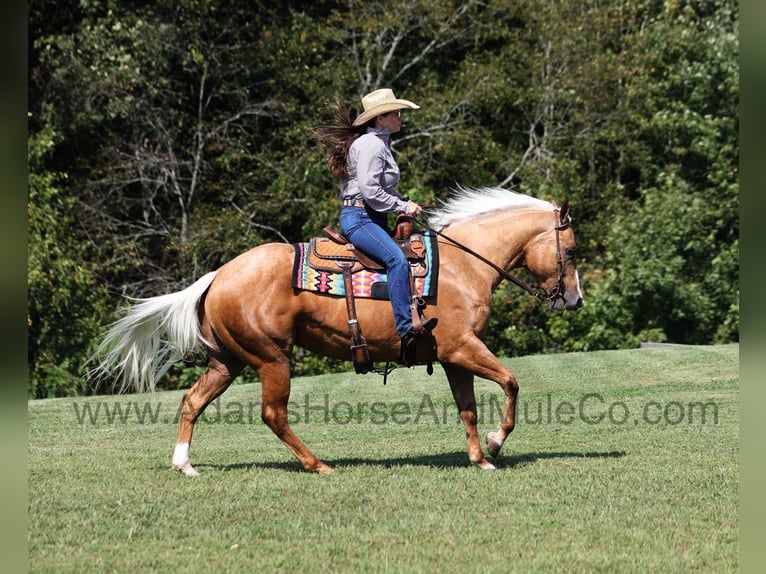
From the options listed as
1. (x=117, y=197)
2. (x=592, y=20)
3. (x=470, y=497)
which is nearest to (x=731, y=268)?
(x=592, y=20)

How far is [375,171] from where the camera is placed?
769cm

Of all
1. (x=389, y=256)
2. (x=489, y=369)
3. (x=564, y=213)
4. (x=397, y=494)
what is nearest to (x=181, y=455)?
(x=397, y=494)

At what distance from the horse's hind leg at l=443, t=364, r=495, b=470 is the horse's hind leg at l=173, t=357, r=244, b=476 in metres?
Answer: 1.86

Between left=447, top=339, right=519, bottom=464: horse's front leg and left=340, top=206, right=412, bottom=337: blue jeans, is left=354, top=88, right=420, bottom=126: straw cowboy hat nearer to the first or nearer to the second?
left=340, top=206, right=412, bottom=337: blue jeans

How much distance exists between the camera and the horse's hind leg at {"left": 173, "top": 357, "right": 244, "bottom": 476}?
7981 millimetres

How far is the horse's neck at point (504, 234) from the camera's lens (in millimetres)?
8445

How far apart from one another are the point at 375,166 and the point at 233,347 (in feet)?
6.23

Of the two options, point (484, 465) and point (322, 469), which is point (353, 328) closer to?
point (322, 469)

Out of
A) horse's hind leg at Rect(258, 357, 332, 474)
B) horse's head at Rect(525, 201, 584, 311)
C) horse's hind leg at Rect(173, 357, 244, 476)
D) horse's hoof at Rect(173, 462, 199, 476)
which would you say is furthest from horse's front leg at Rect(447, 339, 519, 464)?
horse's hoof at Rect(173, 462, 199, 476)

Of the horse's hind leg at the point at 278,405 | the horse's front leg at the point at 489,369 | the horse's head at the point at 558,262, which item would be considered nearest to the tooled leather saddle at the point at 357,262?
the horse's front leg at the point at 489,369

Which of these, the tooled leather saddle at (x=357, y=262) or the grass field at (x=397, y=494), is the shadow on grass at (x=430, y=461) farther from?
the tooled leather saddle at (x=357, y=262)

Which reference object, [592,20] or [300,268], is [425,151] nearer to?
[592,20]

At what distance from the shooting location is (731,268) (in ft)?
83.6

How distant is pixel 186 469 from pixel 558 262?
361 cm
